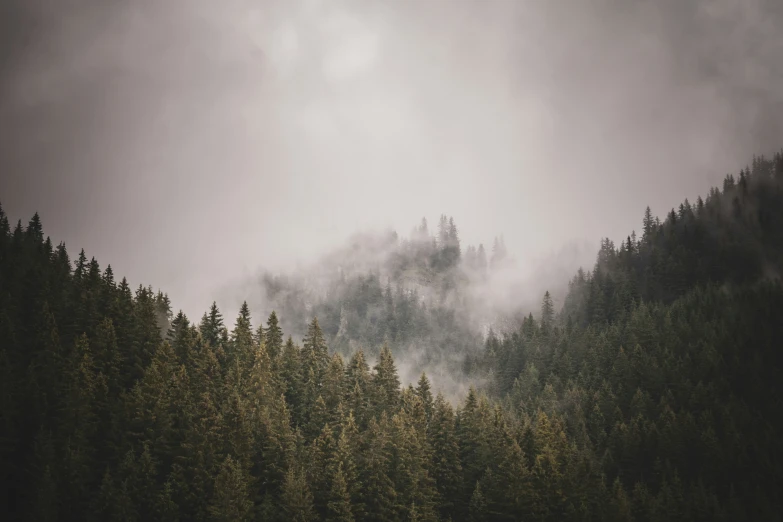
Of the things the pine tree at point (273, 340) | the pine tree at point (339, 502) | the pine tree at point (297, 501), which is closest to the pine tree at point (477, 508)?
the pine tree at point (339, 502)

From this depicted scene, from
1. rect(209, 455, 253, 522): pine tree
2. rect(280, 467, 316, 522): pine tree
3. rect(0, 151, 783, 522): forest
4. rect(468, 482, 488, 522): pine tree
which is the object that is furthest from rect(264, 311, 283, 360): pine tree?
rect(468, 482, 488, 522): pine tree

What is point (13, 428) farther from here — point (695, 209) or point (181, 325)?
point (695, 209)

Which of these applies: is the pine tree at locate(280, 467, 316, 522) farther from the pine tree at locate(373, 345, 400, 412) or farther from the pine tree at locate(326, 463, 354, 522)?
the pine tree at locate(373, 345, 400, 412)

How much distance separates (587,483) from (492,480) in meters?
14.0

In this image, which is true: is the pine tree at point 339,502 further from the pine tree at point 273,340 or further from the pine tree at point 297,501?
the pine tree at point 273,340

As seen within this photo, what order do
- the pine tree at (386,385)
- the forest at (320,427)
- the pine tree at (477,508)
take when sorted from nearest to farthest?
the forest at (320,427), the pine tree at (477,508), the pine tree at (386,385)

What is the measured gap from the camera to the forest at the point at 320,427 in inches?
2680

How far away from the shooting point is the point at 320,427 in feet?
274

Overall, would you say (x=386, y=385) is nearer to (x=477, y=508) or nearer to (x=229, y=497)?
(x=477, y=508)

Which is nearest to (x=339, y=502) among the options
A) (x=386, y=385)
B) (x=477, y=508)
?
(x=477, y=508)

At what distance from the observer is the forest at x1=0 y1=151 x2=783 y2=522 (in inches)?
2680

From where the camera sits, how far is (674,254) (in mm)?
175000

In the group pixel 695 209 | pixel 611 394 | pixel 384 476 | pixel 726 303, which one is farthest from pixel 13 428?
pixel 695 209

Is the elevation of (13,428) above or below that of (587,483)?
above
